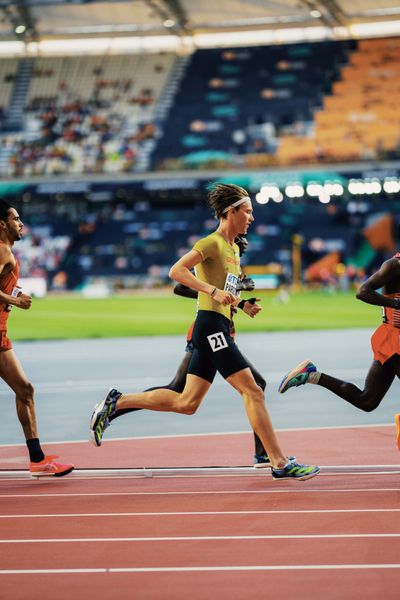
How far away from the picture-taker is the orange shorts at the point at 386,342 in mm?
7836

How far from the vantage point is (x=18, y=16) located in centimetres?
6253

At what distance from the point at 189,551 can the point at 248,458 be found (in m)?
3.41

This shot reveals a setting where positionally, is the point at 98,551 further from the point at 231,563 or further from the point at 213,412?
the point at 213,412

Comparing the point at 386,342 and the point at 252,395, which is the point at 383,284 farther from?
the point at 252,395

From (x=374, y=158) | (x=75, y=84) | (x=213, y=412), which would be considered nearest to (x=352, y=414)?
(x=213, y=412)

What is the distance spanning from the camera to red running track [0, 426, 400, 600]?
493 centimetres

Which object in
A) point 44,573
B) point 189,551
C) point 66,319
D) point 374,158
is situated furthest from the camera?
point 374,158

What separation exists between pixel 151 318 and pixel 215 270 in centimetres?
2679

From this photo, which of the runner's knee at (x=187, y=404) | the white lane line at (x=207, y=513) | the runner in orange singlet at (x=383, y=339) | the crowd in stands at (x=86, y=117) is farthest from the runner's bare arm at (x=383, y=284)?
the crowd in stands at (x=86, y=117)

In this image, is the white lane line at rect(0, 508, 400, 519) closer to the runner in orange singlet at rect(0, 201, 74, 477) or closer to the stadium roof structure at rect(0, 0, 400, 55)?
the runner in orange singlet at rect(0, 201, 74, 477)

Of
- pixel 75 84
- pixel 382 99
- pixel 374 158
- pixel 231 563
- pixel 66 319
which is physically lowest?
pixel 231 563

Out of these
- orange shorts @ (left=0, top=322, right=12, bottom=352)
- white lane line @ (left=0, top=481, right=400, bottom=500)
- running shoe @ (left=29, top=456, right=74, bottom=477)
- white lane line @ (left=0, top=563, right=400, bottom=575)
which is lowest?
white lane line @ (left=0, top=563, right=400, bottom=575)

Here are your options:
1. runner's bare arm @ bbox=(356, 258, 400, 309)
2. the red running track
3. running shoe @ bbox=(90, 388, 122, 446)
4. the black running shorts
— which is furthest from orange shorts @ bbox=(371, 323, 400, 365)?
running shoe @ bbox=(90, 388, 122, 446)

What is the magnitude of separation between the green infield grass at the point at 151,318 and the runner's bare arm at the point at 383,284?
2049 centimetres
